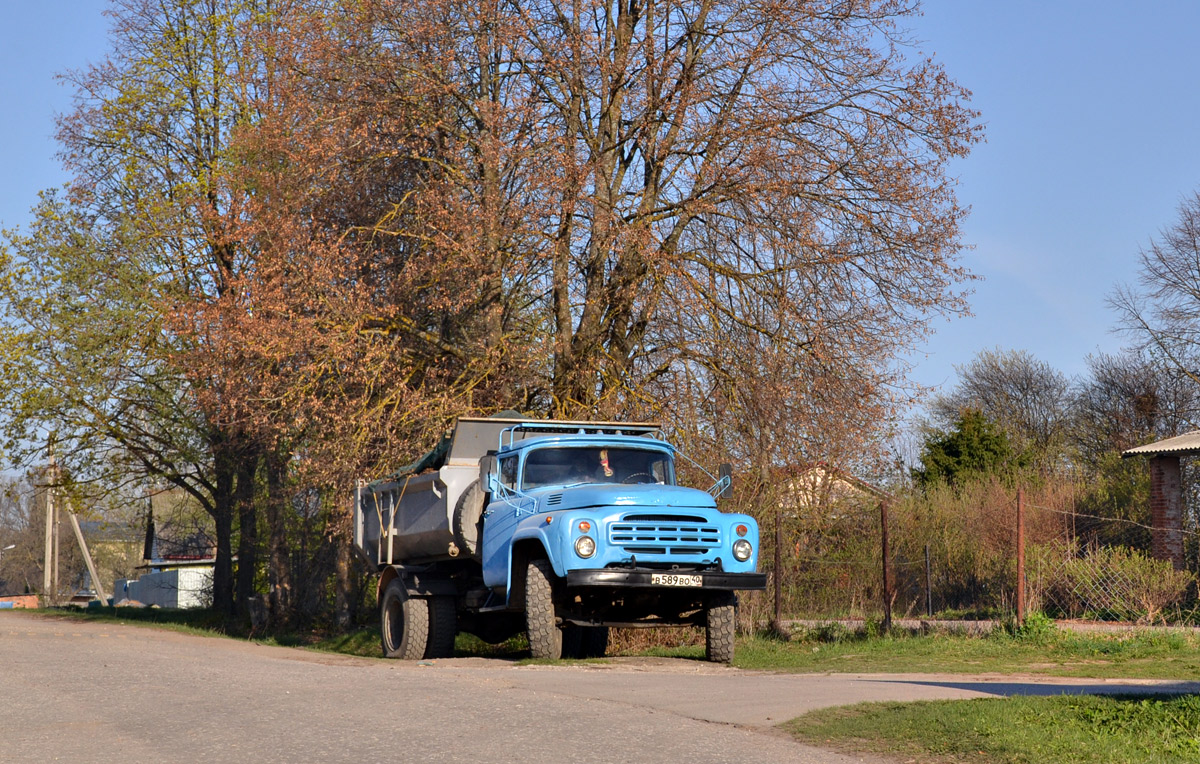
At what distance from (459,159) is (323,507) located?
34.2 ft

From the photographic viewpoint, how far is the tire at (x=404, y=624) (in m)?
16.2

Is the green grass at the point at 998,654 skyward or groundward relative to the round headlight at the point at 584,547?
groundward

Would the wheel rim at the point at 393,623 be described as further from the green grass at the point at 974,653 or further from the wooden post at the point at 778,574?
the wooden post at the point at 778,574

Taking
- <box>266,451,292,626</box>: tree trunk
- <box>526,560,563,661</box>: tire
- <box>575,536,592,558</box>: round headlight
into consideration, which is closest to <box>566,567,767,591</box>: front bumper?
<box>575,536,592,558</box>: round headlight

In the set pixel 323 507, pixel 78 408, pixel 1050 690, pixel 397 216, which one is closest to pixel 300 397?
pixel 397 216

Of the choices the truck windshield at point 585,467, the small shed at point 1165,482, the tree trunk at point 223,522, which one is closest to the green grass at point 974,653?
the truck windshield at point 585,467

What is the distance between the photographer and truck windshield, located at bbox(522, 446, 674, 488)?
47.7 ft

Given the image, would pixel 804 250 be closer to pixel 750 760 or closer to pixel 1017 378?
pixel 750 760

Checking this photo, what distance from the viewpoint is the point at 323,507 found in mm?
26078

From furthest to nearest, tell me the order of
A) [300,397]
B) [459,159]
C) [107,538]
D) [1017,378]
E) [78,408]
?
[107,538], [1017,378], [78,408], [459,159], [300,397]

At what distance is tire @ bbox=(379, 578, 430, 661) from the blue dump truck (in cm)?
2

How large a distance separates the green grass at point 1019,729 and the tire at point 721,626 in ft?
15.5

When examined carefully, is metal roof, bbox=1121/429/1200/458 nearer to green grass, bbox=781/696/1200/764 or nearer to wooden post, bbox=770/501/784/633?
wooden post, bbox=770/501/784/633

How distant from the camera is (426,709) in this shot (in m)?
8.88
